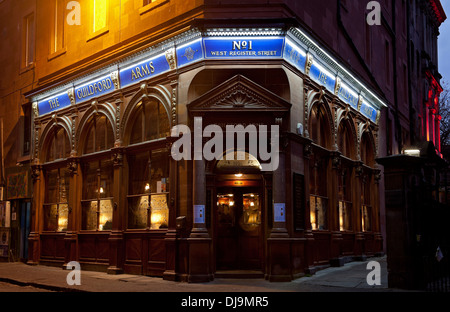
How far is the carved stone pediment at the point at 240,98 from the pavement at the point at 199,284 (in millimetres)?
4636

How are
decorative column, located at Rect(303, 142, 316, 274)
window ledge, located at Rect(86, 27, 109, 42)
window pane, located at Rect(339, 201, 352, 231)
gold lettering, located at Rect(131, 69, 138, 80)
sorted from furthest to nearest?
window pane, located at Rect(339, 201, 352, 231) → window ledge, located at Rect(86, 27, 109, 42) → gold lettering, located at Rect(131, 69, 138, 80) → decorative column, located at Rect(303, 142, 316, 274)

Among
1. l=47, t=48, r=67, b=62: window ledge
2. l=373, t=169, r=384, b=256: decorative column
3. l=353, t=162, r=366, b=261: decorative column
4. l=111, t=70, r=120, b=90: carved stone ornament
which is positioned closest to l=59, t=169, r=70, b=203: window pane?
l=111, t=70, r=120, b=90: carved stone ornament

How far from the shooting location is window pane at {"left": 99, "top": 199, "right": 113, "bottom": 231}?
687 inches

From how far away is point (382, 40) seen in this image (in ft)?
81.2

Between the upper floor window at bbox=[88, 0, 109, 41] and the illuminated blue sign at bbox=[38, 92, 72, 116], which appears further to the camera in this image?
the illuminated blue sign at bbox=[38, 92, 72, 116]

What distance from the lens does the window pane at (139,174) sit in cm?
1642

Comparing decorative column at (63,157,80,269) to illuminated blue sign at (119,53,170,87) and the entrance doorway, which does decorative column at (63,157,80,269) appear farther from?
the entrance doorway

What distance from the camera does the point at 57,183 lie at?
2016 centimetres

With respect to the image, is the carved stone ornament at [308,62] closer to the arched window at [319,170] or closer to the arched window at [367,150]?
the arched window at [319,170]

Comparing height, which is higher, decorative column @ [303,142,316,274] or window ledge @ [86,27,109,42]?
window ledge @ [86,27,109,42]

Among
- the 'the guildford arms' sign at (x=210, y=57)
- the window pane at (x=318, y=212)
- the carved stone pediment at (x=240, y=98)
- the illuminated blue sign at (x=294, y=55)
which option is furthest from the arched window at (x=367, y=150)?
the carved stone pediment at (x=240, y=98)

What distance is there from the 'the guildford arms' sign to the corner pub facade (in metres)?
0.03

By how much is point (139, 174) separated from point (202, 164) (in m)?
3.16

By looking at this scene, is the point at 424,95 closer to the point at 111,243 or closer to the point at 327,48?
the point at 327,48
